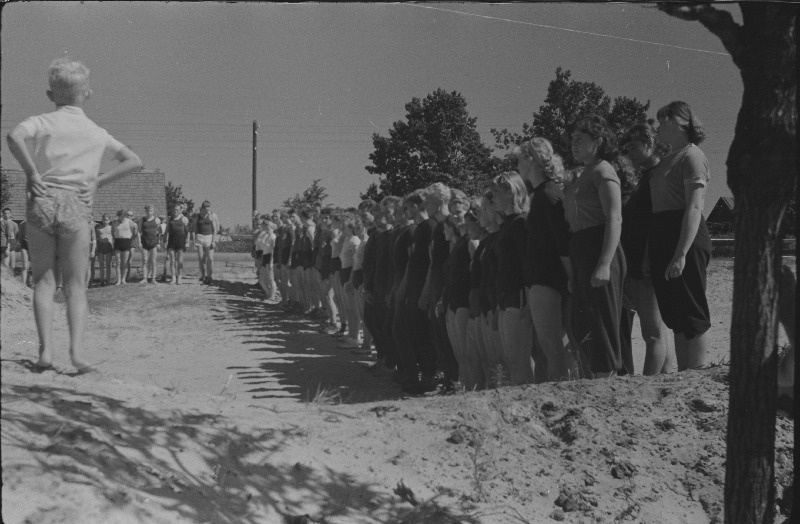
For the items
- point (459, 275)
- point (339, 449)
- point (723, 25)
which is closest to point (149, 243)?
point (459, 275)

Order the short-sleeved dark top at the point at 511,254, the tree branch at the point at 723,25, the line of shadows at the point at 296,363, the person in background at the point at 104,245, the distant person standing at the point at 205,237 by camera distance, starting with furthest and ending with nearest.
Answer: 1. the distant person standing at the point at 205,237
2. the line of shadows at the point at 296,363
3. the short-sleeved dark top at the point at 511,254
4. the person in background at the point at 104,245
5. the tree branch at the point at 723,25

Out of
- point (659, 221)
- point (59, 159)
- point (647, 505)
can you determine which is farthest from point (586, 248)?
point (59, 159)

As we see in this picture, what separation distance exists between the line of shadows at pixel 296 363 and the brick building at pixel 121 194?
1.64m

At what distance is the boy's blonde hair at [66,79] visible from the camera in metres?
4.12

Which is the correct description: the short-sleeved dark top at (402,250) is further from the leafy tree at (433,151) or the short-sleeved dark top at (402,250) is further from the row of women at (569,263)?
the leafy tree at (433,151)

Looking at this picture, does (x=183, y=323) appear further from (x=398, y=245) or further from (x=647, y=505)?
(x=647, y=505)

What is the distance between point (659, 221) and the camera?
17.9 feet

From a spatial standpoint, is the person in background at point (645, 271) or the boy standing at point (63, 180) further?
the person in background at point (645, 271)

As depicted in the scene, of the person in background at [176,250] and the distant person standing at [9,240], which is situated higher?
the distant person standing at [9,240]

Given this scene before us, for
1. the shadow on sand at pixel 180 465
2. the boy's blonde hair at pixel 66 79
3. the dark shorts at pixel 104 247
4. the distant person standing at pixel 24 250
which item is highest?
the boy's blonde hair at pixel 66 79

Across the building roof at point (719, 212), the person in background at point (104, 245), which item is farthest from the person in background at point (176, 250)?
the building roof at point (719, 212)

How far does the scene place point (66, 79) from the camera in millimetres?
4121

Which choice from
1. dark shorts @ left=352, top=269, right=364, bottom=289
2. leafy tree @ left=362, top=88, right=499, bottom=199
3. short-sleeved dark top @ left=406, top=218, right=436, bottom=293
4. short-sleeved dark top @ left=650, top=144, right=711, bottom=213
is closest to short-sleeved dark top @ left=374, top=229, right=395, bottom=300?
short-sleeved dark top @ left=406, top=218, right=436, bottom=293

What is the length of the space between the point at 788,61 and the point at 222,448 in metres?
2.97
